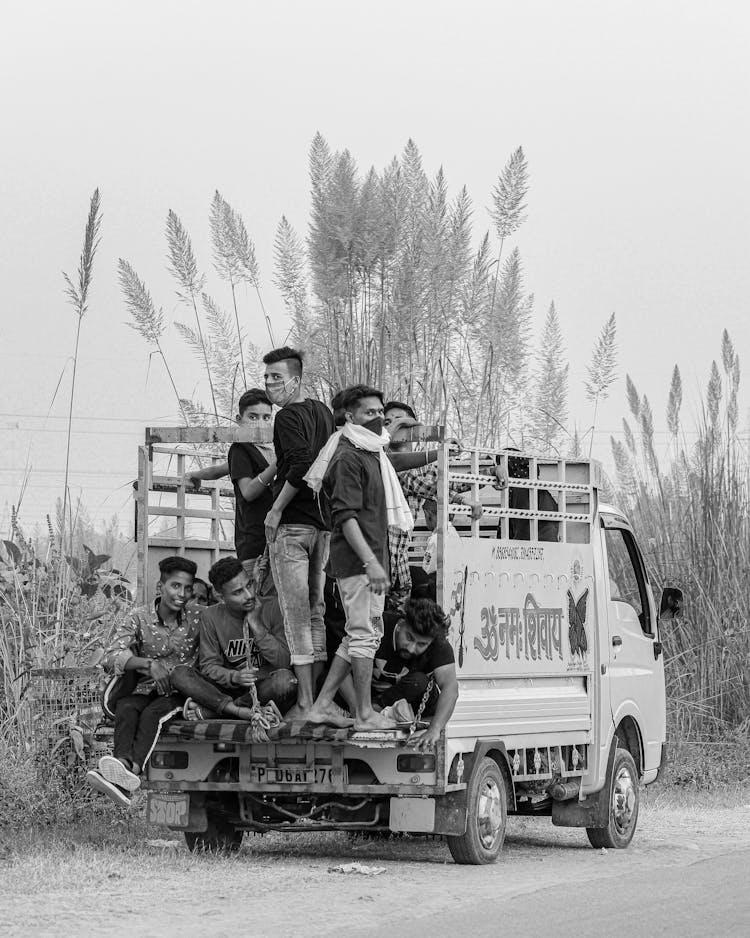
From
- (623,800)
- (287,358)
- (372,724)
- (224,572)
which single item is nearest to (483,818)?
(372,724)

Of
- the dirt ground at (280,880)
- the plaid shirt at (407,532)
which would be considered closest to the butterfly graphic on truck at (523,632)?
the plaid shirt at (407,532)

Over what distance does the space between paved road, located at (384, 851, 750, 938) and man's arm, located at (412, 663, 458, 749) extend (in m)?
0.91

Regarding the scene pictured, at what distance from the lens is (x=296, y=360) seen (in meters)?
8.96

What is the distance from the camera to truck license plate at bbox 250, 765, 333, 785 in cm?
858

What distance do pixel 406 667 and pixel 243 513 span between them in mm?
1525

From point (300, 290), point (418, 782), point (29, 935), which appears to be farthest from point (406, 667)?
point (300, 290)

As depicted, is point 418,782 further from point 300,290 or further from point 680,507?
point 680,507

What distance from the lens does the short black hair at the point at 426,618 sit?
8.40 m

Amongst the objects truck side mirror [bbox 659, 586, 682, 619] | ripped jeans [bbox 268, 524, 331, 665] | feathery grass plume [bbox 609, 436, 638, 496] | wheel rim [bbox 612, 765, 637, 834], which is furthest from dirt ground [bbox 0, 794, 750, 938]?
feathery grass plume [bbox 609, 436, 638, 496]

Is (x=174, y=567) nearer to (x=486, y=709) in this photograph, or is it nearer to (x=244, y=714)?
(x=244, y=714)

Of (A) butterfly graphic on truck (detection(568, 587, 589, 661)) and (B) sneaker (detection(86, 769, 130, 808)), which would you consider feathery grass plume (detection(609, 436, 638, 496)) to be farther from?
(B) sneaker (detection(86, 769, 130, 808))

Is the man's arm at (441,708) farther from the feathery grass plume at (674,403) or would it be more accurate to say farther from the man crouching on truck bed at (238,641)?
the feathery grass plume at (674,403)

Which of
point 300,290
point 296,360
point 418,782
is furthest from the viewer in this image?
point 300,290

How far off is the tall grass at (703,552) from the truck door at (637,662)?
300cm
